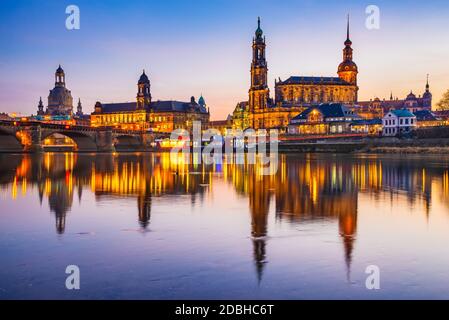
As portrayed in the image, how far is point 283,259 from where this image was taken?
38.9 feet

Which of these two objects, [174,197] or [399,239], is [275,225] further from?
[174,197]

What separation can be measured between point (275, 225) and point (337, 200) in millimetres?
7925

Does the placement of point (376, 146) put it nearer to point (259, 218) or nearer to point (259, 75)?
point (259, 75)

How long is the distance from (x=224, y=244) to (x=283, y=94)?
170 meters

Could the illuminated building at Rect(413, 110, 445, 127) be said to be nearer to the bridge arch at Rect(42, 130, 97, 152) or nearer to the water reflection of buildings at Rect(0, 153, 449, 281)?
the bridge arch at Rect(42, 130, 97, 152)

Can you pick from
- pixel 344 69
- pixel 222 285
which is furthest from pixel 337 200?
pixel 344 69

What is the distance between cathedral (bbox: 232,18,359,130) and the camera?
6880 inches

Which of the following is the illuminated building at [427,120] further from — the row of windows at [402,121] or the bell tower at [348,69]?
the bell tower at [348,69]

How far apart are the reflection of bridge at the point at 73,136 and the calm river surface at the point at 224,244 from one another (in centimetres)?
7655

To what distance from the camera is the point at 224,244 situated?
1369cm

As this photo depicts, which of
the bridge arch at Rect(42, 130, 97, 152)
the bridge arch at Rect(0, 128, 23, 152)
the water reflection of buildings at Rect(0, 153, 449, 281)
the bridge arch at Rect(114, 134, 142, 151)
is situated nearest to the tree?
the bridge arch at Rect(114, 134, 142, 151)

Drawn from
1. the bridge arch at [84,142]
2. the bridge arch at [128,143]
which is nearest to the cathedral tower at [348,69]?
the bridge arch at [128,143]

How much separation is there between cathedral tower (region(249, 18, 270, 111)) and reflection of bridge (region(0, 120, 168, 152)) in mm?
36533
